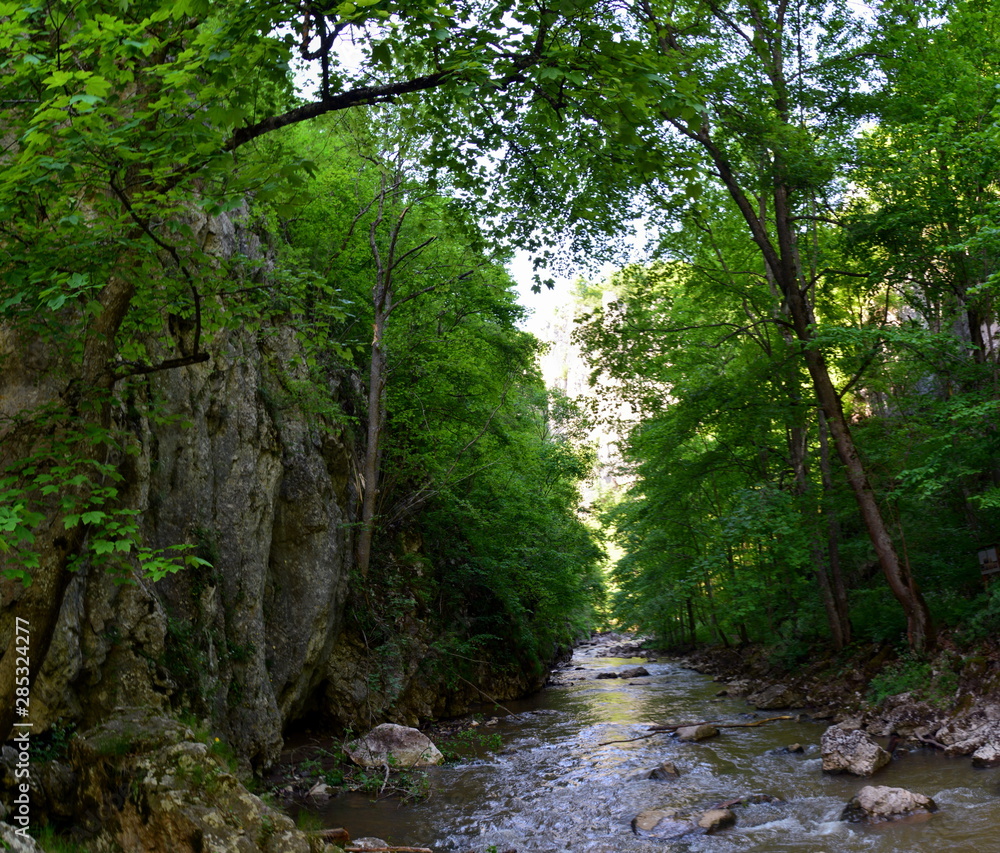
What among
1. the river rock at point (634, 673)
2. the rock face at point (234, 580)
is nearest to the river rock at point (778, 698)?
the rock face at point (234, 580)

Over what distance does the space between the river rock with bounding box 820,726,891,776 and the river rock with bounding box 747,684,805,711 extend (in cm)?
518

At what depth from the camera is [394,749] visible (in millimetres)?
11133

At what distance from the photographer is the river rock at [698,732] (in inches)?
484

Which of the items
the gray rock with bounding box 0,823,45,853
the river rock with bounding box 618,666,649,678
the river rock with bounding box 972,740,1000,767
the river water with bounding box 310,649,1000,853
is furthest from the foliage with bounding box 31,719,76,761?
the river rock with bounding box 618,666,649,678

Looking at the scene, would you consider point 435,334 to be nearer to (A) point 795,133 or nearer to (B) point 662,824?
(A) point 795,133

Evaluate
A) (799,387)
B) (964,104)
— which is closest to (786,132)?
(964,104)

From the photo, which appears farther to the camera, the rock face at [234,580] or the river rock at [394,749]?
the river rock at [394,749]

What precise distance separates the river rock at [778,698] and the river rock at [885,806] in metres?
7.31

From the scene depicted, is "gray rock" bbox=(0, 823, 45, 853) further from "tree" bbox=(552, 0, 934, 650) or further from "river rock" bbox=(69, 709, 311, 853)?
"tree" bbox=(552, 0, 934, 650)

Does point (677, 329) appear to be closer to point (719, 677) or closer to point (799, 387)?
point (799, 387)

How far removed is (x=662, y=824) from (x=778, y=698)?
810cm

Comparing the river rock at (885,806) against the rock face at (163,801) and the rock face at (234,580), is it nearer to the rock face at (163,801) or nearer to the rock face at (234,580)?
the rock face at (163,801)

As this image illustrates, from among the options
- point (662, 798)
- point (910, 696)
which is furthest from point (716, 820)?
point (910, 696)

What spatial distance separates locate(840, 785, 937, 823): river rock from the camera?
7016 mm
